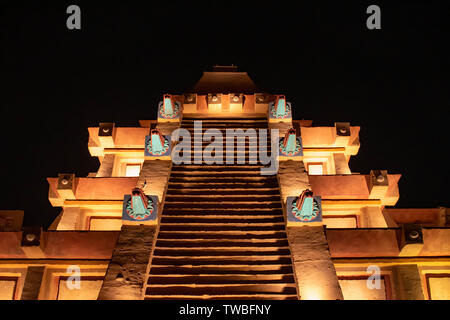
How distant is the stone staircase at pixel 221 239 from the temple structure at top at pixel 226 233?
0.02 meters

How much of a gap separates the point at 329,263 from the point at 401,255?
8.35ft

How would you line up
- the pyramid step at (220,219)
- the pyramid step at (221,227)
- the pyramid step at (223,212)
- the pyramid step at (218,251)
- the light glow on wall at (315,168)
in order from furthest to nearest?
the light glow on wall at (315,168)
the pyramid step at (223,212)
the pyramid step at (220,219)
the pyramid step at (221,227)
the pyramid step at (218,251)

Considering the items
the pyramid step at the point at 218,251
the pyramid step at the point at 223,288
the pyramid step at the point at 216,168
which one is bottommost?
the pyramid step at the point at 223,288

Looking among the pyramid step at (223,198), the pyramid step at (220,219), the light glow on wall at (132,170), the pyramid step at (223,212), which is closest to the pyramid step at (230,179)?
the pyramid step at (223,198)

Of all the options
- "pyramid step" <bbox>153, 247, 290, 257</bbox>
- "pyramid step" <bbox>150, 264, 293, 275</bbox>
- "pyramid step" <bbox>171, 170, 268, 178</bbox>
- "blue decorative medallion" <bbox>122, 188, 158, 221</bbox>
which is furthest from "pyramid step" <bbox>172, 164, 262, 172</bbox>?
"pyramid step" <bbox>150, 264, 293, 275</bbox>

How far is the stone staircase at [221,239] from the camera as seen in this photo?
9.34 m

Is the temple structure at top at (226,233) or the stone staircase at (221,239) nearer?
the stone staircase at (221,239)

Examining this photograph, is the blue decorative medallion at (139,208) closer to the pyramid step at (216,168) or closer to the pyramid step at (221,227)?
the pyramid step at (221,227)

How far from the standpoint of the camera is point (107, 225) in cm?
1470

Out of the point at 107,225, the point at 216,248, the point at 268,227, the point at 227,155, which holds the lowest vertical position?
the point at 216,248

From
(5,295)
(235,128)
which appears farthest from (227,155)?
(5,295)

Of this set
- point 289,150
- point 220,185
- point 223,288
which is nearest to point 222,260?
point 223,288
